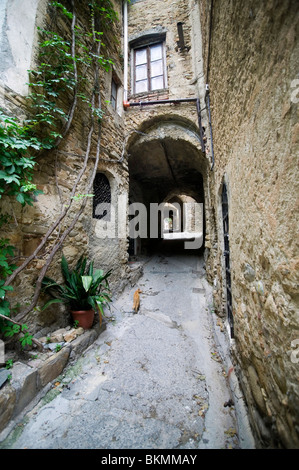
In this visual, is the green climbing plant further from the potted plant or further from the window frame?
the window frame

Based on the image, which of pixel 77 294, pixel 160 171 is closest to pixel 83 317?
pixel 77 294

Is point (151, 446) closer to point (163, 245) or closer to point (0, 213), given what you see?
point (0, 213)

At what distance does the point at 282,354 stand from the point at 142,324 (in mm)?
2444

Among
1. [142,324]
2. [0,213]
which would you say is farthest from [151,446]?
[0,213]

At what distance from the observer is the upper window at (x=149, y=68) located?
532 cm

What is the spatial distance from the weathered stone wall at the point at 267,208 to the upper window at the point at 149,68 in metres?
4.27

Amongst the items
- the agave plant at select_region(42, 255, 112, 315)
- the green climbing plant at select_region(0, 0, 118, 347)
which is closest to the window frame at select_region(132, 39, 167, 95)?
the green climbing plant at select_region(0, 0, 118, 347)

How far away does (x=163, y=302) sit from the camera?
391 cm

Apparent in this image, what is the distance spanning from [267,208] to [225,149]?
1.57 metres

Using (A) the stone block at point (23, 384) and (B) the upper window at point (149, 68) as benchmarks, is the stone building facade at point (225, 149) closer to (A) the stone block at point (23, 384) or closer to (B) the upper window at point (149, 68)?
(B) the upper window at point (149, 68)

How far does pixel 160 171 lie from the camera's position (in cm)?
705

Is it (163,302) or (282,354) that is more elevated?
(282,354)

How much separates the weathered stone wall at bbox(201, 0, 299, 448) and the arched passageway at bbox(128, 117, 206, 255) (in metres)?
3.21

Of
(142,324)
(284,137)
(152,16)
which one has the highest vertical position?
(152,16)
